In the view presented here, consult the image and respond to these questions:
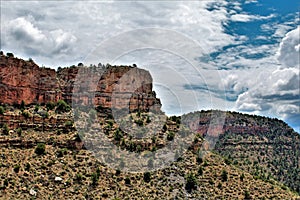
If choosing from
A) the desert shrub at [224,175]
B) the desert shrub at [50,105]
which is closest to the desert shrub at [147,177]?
the desert shrub at [224,175]

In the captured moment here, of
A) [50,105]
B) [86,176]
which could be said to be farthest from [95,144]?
[50,105]

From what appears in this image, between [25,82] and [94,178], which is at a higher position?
[25,82]

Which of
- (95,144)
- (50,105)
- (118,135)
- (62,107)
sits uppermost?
(50,105)

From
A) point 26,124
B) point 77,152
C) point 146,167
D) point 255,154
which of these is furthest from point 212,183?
point 255,154

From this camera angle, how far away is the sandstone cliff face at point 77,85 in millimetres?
92938

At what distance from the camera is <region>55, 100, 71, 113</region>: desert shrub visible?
92213mm

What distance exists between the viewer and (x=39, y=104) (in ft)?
313

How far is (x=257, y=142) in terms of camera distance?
170 meters

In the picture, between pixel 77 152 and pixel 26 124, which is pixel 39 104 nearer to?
pixel 26 124

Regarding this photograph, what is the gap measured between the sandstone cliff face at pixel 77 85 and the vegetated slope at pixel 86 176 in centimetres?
805

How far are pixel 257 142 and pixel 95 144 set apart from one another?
100 metres

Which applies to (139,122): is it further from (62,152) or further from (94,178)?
(94,178)

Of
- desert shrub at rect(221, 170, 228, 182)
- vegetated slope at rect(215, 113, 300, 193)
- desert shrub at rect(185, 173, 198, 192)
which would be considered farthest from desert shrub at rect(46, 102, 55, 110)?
vegetated slope at rect(215, 113, 300, 193)

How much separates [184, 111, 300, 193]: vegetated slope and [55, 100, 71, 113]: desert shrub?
194 ft
